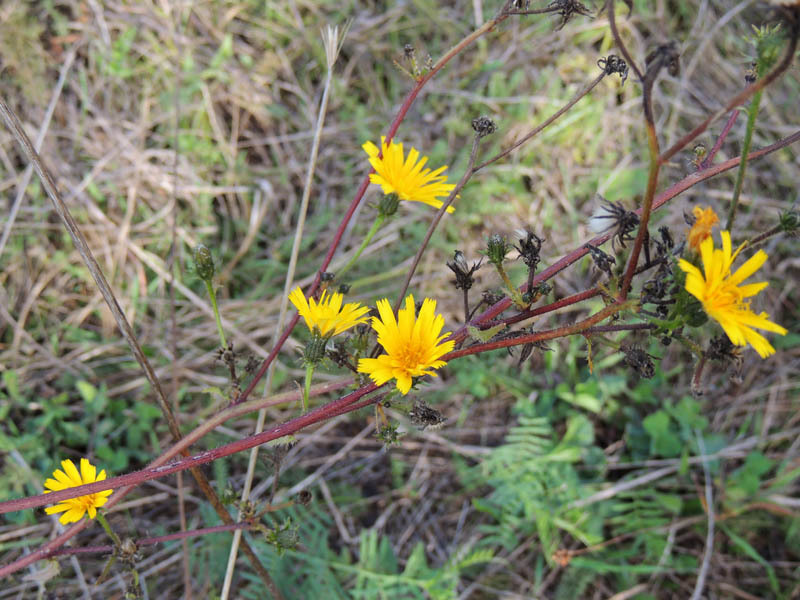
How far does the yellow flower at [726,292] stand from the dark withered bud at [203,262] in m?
1.00

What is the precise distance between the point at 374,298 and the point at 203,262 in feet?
5.44

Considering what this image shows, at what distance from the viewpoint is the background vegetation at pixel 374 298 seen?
2.64 m

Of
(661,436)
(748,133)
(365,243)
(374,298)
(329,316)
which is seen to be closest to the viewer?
(748,133)

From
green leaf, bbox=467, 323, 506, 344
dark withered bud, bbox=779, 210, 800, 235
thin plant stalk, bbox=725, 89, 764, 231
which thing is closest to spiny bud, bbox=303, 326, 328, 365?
green leaf, bbox=467, 323, 506, 344

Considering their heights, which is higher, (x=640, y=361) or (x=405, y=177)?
(x=405, y=177)

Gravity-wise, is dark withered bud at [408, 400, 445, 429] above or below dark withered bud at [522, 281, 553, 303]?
below

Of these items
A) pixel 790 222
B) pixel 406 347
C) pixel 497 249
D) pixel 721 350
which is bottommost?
pixel 406 347

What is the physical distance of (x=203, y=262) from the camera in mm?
1454

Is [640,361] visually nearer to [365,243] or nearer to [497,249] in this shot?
[497,249]

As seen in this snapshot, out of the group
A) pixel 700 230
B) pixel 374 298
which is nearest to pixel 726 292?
pixel 700 230

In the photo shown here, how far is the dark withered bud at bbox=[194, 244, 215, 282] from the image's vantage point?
4.73 ft

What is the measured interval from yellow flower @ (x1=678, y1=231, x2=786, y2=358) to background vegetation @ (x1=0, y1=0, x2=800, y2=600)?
3.76 ft

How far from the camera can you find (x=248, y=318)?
302 centimetres

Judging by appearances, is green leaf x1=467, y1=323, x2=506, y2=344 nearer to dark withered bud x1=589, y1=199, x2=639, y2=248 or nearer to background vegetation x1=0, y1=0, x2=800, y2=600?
dark withered bud x1=589, y1=199, x2=639, y2=248
